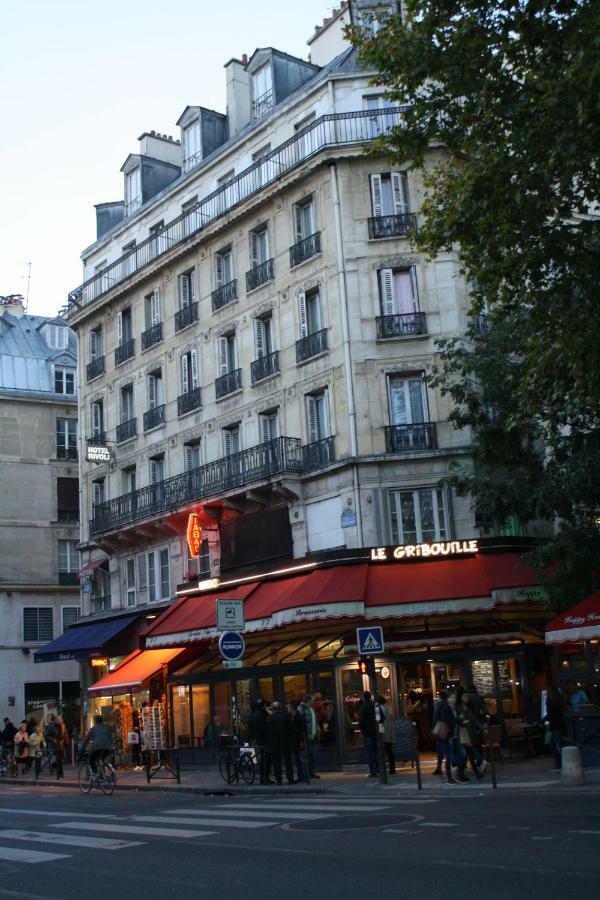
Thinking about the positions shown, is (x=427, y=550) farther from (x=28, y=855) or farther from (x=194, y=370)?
(x=28, y=855)

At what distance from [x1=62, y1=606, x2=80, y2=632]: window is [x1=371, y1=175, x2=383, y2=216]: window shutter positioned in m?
25.1

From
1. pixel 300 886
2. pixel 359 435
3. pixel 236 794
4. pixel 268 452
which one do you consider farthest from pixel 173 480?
pixel 300 886

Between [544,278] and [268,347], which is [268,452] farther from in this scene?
[544,278]

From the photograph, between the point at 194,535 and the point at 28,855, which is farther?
the point at 194,535

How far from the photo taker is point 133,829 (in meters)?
14.3

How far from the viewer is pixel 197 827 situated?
14.1 m

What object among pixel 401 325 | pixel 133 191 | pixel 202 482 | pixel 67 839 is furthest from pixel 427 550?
pixel 133 191

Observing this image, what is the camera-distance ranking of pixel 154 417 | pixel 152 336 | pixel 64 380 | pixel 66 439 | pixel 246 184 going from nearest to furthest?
pixel 246 184, pixel 154 417, pixel 152 336, pixel 66 439, pixel 64 380

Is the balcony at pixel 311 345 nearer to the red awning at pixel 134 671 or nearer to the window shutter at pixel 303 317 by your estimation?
the window shutter at pixel 303 317

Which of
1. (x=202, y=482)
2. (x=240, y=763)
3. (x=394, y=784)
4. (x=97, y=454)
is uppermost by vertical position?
(x=97, y=454)

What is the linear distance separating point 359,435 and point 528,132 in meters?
13.0

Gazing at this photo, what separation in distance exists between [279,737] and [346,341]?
10578mm

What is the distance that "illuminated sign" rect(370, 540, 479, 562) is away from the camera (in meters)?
25.5

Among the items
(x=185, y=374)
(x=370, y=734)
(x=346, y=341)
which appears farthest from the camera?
(x=185, y=374)
